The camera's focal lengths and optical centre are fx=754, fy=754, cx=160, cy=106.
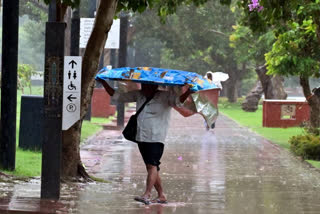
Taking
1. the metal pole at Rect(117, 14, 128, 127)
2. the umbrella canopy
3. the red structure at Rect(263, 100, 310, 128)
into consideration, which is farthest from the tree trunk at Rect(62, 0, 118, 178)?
the red structure at Rect(263, 100, 310, 128)

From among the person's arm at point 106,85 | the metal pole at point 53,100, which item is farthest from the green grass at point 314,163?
the metal pole at point 53,100

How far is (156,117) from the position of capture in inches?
385

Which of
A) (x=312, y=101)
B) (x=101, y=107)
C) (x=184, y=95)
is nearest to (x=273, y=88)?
(x=101, y=107)

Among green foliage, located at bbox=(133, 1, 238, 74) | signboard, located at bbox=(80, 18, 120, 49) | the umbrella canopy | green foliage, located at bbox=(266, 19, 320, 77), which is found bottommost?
the umbrella canopy

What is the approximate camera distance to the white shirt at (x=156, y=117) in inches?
383

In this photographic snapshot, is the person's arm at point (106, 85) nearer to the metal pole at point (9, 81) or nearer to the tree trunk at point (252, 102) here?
the metal pole at point (9, 81)

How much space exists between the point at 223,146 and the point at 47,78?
11.7 meters

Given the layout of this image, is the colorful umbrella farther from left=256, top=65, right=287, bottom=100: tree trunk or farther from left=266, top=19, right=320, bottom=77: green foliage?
left=256, top=65, right=287, bottom=100: tree trunk

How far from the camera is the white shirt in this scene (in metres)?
9.73

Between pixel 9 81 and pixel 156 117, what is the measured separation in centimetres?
381

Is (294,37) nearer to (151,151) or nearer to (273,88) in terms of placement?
(151,151)

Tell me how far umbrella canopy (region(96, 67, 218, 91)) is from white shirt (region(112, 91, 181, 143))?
35 cm

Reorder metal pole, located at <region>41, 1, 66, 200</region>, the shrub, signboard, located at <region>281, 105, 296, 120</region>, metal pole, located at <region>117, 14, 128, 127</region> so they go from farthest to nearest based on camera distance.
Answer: signboard, located at <region>281, 105, 296, 120</region> → metal pole, located at <region>117, 14, 128, 127</region> → the shrub → metal pole, located at <region>41, 1, 66, 200</region>

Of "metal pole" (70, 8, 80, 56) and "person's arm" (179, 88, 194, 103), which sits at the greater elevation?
"metal pole" (70, 8, 80, 56)
